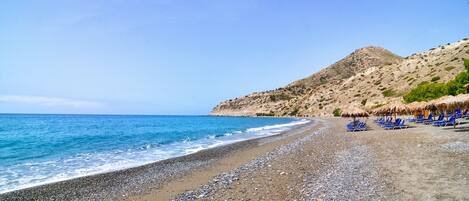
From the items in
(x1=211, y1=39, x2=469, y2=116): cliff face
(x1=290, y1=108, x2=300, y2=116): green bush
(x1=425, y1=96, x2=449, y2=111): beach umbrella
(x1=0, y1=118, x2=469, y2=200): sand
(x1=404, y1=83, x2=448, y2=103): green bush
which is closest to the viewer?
(x1=0, y1=118, x2=469, y2=200): sand

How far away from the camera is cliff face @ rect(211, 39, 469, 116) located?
6862 centimetres

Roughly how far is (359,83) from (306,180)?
91515mm

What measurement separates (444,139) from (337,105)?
254 ft

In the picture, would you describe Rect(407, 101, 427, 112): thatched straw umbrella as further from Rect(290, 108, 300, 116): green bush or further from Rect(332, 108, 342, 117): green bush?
Rect(290, 108, 300, 116): green bush

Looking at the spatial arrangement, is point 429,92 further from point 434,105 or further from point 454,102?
point 454,102

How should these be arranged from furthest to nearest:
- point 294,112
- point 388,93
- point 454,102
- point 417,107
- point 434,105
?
point 294,112 → point 388,93 → point 417,107 → point 434,105 → point 454,102

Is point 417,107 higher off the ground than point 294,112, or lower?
lower

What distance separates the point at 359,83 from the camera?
93750mm

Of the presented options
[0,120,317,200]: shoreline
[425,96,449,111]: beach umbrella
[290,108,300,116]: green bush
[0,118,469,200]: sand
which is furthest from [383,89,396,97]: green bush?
[0,120,317,200]: shoreline

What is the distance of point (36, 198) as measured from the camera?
10.3 meters

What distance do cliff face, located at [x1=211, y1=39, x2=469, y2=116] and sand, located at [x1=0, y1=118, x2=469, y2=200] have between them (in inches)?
2042

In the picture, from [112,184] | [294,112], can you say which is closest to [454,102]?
[112,184]

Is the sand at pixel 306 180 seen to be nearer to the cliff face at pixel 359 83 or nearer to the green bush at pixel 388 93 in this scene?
the cliff face at pixel 359 83

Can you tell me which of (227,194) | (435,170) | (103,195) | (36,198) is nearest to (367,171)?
(435,170)
